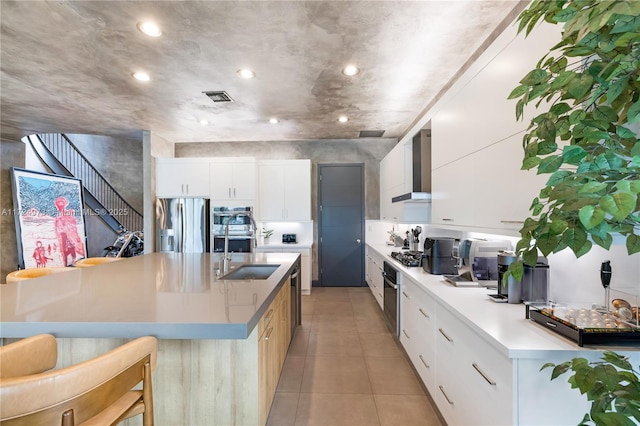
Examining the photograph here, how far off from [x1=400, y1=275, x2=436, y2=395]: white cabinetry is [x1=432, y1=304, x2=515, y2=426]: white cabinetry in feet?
0.32

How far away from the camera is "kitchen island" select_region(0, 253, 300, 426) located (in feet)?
3.99

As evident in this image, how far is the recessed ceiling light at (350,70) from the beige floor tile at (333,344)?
2.93 meters

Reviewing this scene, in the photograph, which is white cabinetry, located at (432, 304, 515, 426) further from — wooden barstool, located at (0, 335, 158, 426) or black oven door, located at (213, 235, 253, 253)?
black oven door, located at (213, 235, 253, 253)

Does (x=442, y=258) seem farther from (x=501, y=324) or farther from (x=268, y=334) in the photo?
(x=268, y=334)

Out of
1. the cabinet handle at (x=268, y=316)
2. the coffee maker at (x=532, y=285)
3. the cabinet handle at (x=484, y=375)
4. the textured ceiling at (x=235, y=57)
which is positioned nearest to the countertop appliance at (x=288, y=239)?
the textured ceiling at (x=235, y=57)

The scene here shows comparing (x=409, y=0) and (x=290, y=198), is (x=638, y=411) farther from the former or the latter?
(x=290, y=198)

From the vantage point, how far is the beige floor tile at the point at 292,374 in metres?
2.42

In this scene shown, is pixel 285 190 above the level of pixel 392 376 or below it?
above

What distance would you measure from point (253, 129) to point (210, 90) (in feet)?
5.15

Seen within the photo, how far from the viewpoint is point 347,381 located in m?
2.50

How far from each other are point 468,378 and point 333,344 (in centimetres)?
190

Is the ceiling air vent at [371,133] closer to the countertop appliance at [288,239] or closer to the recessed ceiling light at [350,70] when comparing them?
the recessed ceiling light at [350,70]

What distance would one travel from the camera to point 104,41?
8.27ft

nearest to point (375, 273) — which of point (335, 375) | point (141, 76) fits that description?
point (335, 375)
